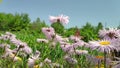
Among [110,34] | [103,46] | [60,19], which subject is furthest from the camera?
[60,19]

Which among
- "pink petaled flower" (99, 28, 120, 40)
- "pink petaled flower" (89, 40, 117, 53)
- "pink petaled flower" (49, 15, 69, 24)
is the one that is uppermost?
"pink petaled flower" (49, 15, 69, 24)

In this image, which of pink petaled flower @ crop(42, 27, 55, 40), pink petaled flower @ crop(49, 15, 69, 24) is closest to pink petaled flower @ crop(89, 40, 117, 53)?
pink petaled flower @ crop(49, 15, 69, 24)

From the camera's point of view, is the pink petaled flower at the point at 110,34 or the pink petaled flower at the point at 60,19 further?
the pink petaled flower at the point at 60,19

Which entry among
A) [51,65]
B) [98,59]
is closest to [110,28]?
[98,59]

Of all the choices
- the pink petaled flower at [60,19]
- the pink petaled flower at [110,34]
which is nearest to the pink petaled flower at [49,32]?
the pink petaled flower at [60,19]

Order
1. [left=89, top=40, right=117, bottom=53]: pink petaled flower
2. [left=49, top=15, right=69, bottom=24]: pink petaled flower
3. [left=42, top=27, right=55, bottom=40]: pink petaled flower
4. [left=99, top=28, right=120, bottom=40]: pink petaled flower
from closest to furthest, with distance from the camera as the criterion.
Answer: [left=89, top=40, right=117, bottom=53]: pink petaled flower < [left=99, top=28, right=120, bottom=40]: pink petaled flower < [left=49, top=15, right=69, bottom=24]: pink petaled flower < [left=42, top=27, right=55, bottom=40]: pink petaled flower

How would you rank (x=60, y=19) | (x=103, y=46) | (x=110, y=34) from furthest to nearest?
1. (x=60, y=19)
2. (x=110, y=34)
3. (x=103, y=46)

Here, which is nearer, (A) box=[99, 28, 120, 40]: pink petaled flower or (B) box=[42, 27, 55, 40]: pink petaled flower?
(A) box=[99, 28, 120, 40]: pink petaled flower

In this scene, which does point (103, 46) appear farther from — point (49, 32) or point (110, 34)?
point (49, 32)

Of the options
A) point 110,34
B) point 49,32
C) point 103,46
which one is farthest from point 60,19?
point 103,46

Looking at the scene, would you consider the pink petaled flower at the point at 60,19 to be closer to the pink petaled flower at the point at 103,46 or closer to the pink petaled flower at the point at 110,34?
the pink petaled flower at the point at 110,34

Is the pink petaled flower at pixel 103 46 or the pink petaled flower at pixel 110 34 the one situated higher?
the pink petaled flower at pixel 110 34

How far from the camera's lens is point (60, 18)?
13.5 ft

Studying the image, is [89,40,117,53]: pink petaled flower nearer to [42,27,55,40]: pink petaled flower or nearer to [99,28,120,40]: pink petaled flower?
[99,28,120,40]: pink petaled flower
